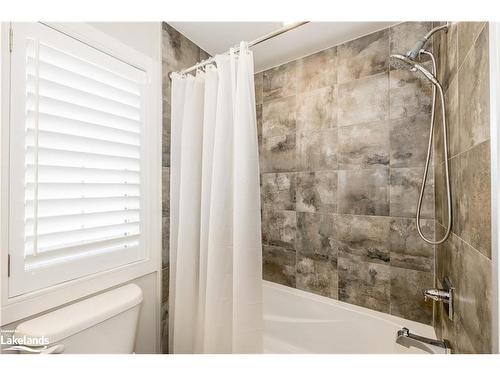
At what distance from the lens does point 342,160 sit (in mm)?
1481

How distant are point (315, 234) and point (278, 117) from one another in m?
0.93

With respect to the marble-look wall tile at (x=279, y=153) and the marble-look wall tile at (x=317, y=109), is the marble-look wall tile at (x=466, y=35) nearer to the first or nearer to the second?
the marble-look wall tile at (x=317, y=109)

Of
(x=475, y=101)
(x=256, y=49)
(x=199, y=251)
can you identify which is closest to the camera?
(x=475, y=101)

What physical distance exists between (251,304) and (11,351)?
31.4 inches

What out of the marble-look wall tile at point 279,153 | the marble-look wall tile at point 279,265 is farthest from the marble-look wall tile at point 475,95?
the marble-look wall tile at point 279,265

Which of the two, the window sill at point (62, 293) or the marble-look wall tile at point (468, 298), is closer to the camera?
the marble-look wall tile at point (468, 298)

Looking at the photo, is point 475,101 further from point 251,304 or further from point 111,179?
point 111,179

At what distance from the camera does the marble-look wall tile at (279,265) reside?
170cm

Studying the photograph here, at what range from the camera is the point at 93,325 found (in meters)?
0.82

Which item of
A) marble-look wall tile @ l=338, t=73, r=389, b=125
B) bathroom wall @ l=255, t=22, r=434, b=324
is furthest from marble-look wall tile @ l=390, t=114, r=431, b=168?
marble-look wall tile @ l=338, t=73, r=389, b=125

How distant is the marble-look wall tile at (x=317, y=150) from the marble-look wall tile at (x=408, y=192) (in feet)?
1.20

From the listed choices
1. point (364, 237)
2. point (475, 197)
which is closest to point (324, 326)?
point (364, 237)

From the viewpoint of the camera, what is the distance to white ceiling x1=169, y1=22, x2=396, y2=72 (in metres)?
1.33
